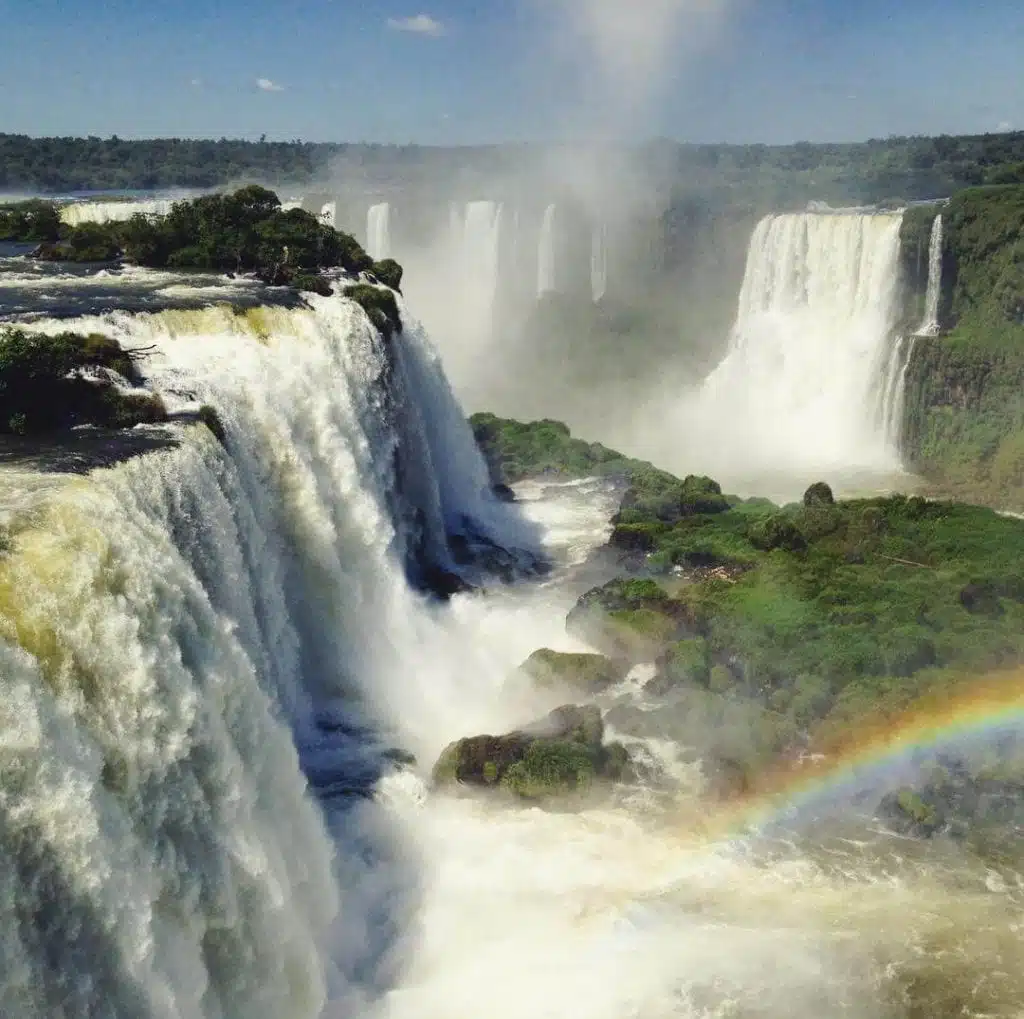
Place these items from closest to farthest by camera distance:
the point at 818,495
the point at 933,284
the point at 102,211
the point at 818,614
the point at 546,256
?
1. the point at 818,614
2. the point at 818,495
3. the point at 102,211
4. the point at 933,284
5. the point at 546,256

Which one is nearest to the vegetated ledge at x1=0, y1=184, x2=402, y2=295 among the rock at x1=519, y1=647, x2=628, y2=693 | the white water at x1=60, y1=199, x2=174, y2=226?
the white water at x1=60, y1=199, x2=174, y2=226

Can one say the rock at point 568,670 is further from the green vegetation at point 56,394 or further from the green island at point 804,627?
the green vegetation at point 56,394

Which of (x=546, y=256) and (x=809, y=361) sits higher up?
(x=546, y=256)

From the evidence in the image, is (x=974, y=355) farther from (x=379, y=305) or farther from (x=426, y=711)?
(x=426, y=711)

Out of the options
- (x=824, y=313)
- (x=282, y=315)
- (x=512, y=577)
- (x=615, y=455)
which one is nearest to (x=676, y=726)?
(x=512, y=577)

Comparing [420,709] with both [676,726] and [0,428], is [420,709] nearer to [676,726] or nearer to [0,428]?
[676,726]

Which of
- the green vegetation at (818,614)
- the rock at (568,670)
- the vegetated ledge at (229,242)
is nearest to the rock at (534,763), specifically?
the green vegetation at (818,614)

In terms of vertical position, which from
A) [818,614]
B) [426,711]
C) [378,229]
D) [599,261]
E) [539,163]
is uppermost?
[539,163]

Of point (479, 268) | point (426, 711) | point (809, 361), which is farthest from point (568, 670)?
point (479, 268)
